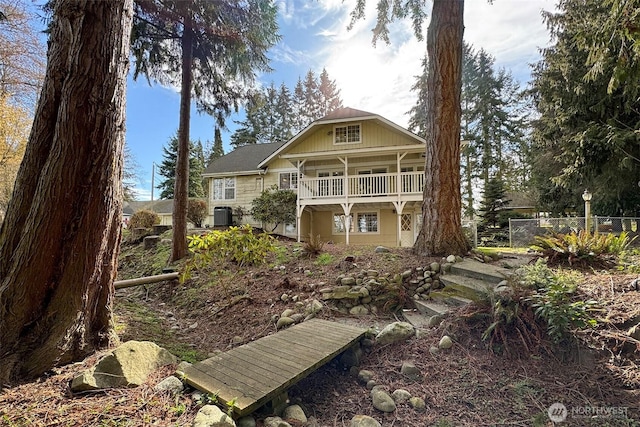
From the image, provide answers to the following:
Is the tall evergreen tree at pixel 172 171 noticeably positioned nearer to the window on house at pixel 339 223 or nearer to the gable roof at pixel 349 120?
the gable roof at pixel 349 120

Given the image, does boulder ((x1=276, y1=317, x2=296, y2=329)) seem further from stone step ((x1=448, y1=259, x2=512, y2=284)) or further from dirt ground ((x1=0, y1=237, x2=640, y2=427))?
stone step ((x1=448, y1=259, x2=512, y2=284))

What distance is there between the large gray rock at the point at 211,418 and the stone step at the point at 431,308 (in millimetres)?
2588

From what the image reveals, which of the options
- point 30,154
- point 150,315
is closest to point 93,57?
point 30,154

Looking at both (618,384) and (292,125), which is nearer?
(618,384)

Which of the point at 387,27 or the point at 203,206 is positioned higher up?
the point at 387,27

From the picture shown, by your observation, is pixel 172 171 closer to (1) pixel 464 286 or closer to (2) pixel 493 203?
(2) pixel 493 203

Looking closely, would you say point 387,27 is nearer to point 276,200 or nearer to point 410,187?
point 410,187

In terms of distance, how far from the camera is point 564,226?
32.7ft

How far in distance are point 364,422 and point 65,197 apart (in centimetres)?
271

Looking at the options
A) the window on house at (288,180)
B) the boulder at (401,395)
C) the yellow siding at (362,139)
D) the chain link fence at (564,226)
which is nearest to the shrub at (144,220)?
the window on house at (288,180)

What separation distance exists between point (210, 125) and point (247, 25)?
3.17 metres

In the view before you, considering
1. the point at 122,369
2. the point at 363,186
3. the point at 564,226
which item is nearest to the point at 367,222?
the point at 363,186

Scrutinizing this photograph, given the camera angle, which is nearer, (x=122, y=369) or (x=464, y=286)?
(x=122, y=369)

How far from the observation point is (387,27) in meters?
7.21
